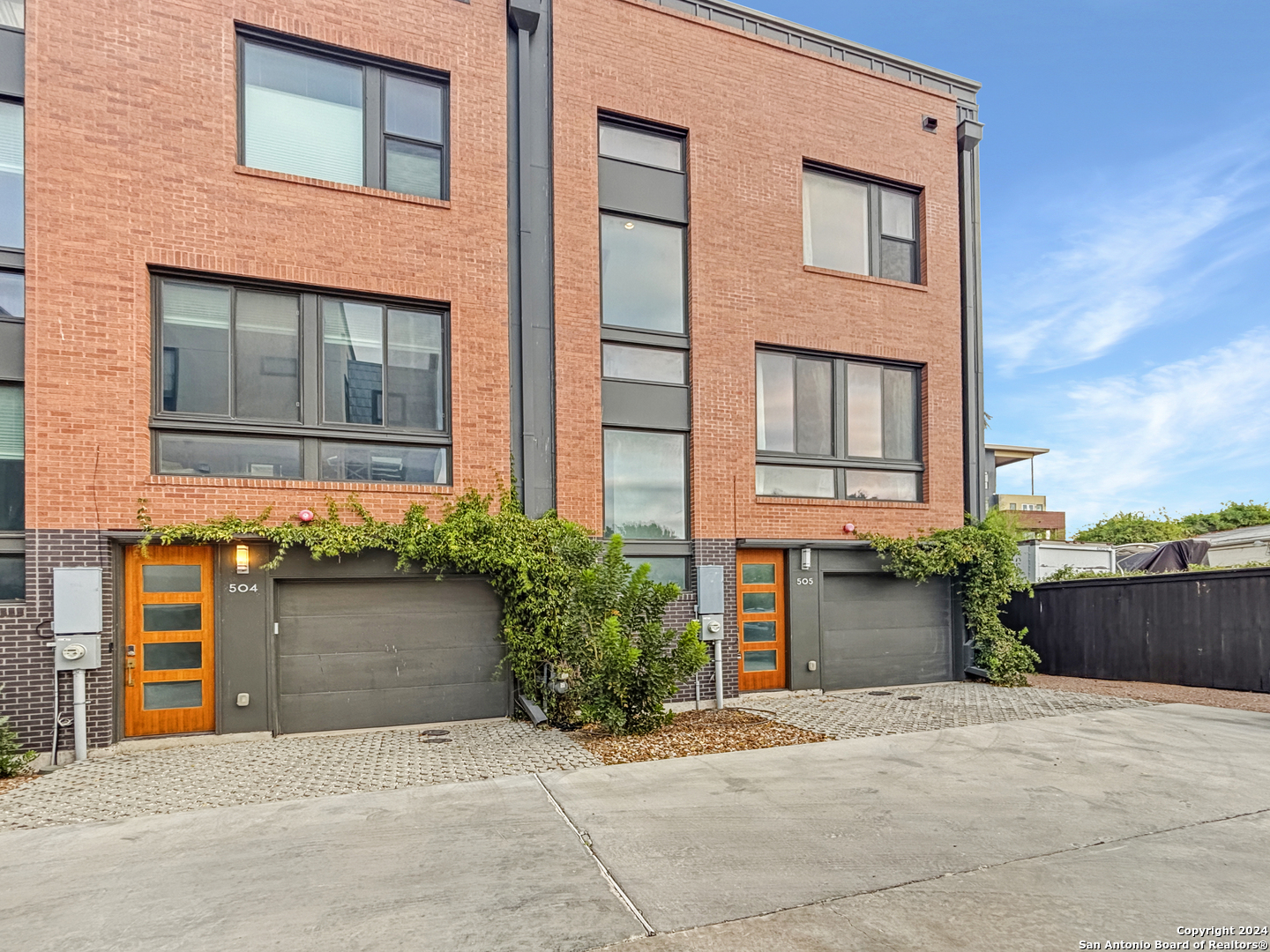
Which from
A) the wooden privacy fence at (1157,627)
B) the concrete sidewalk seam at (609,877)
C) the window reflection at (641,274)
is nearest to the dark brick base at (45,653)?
the concrete sidewalk seam at (609,877)

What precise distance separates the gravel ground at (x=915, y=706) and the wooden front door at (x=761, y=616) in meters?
0.35

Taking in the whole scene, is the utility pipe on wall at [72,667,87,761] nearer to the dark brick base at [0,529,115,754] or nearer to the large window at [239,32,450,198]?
the dark brick base at [0,529,115,754]

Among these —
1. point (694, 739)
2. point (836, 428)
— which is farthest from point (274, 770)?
point (836, 428)

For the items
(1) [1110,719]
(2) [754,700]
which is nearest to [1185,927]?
Answer: (1) [1110,719]

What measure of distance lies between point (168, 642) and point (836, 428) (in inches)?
355

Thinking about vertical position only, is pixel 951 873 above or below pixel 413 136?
below

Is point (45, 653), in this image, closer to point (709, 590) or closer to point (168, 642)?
point (168, 642)

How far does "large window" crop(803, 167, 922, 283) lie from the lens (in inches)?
467

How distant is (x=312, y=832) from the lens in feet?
17.6

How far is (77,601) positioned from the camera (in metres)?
7.50

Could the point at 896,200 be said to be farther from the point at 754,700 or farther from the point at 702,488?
the point at 754,700

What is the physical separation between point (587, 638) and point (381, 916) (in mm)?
4468

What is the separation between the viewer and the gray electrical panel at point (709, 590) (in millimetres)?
10055

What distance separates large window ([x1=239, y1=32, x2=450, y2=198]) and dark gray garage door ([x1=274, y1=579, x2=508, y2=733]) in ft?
16.0
